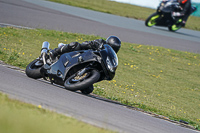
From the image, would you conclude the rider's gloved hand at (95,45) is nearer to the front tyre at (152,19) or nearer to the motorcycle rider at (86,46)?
the motorcycle rider at (86,46)

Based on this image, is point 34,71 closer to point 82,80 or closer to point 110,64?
point 82,80

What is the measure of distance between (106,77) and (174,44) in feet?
41.8

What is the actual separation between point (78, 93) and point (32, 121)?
3007mm

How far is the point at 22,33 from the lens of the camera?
42.0 feet

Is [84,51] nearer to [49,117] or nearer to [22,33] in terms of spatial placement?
[49,117]

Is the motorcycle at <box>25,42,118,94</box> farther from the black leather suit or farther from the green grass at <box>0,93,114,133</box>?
the green grass at <box>0,93,114,133</box>

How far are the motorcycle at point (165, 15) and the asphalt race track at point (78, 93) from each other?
62 centimetres

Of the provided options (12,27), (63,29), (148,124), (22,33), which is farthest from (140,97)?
(63,29)

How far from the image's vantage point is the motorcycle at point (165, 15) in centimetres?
2009

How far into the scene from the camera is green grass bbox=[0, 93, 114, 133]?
122 inches

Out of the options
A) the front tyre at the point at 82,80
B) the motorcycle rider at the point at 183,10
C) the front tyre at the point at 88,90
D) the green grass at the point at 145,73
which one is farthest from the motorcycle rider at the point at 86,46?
the motorcycle rider at the point at 183,10

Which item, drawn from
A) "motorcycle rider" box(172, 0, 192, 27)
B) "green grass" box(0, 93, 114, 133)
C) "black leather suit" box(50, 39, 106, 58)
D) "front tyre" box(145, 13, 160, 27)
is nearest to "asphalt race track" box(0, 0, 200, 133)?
"green grass" box(0, 93, 114, 133)

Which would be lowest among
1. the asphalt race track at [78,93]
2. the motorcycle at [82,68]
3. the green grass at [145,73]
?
the green grass at [145,73]

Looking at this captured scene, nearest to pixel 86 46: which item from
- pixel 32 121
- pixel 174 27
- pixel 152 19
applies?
pixel 32 121
